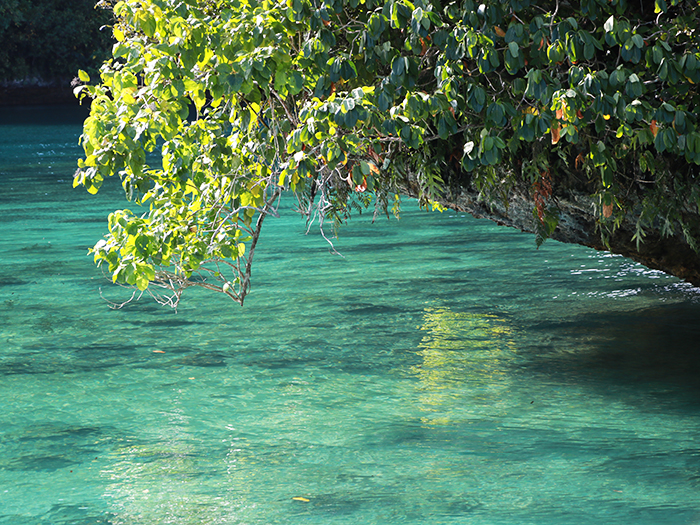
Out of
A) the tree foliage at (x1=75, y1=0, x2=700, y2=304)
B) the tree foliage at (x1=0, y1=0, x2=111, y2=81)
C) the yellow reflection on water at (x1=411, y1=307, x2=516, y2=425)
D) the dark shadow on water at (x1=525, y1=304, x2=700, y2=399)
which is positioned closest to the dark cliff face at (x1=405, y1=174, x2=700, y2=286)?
the tree foliage at (x1=75, y1=0, x2=700, y2=304)

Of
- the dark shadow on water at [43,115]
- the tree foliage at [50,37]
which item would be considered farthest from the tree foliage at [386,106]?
the tree foliage at [50,37]

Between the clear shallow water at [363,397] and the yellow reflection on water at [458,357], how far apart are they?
0.03 metres

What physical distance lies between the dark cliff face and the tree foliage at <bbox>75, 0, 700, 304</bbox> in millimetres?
135

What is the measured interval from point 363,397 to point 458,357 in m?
1.20

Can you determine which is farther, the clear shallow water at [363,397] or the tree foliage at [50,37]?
the tree foliage at [50,37]

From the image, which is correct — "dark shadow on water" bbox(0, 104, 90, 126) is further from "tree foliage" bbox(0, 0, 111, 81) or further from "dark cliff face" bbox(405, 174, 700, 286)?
"dark cliff face" bbox(405, 174, 700, 286)

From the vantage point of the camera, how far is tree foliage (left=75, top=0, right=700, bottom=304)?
5.12 metres

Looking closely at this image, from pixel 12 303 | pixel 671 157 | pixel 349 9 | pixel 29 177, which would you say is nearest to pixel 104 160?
pixel 349 9

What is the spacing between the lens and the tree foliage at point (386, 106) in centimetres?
512

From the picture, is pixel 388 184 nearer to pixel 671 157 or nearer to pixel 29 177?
pixel 671 157

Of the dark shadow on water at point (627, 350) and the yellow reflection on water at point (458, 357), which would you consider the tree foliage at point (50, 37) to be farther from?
the dark shadow on water at point (627, 350)

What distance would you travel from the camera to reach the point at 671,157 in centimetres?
641

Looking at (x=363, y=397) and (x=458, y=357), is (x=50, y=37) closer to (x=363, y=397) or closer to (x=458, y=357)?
(x=458, y=357)

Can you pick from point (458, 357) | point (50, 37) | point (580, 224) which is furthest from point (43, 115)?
point (580, 224)
